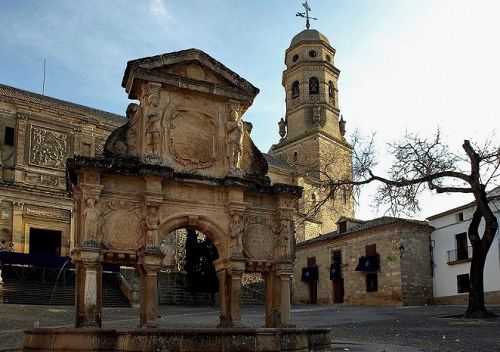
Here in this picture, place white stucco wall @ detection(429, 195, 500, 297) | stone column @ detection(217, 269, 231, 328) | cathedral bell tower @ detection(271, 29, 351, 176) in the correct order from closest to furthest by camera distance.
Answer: stone column @ detection(217, 269, 231, 328) → white stucco wall @ detection(429, 195, 500, 297) → cathedral bell tower @ detection(271, 29, 351, 176)

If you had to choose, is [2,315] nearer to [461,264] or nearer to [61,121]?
[61,121]

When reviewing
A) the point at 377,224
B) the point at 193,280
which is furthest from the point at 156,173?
the point at 377,224

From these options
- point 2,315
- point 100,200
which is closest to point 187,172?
point 100,200

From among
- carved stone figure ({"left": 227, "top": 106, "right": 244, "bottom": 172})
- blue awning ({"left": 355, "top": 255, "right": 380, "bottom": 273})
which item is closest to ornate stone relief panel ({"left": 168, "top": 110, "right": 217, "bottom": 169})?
carved stone figure ({"left": 227, "top": 106, "right": 244, "bottom": 172})

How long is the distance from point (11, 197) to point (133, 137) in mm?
23414

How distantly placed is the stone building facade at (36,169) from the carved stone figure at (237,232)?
938 inches

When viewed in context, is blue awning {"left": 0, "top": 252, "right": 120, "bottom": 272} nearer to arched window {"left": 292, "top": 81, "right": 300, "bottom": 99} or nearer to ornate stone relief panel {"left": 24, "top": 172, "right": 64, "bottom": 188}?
ornate stone relief panel {"left": 24, "top": 172, "right": 64, "bottom": 188}

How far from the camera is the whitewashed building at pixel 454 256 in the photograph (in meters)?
31.5

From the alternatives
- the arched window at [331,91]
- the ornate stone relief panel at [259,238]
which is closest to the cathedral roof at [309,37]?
the arched window at [331,91]

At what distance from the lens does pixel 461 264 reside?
108 ft

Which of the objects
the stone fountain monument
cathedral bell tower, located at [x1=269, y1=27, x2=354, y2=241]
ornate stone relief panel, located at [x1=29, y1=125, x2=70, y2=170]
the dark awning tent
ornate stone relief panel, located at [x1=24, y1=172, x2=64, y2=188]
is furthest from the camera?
cathedral bell tower, located at [x1=269, y1=27, x2=354, y2=241]

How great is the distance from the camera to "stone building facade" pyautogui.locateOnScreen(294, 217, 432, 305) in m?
33.2

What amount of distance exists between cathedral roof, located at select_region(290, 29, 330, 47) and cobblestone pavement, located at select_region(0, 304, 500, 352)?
33336 mm

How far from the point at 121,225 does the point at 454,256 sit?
2552 cm
